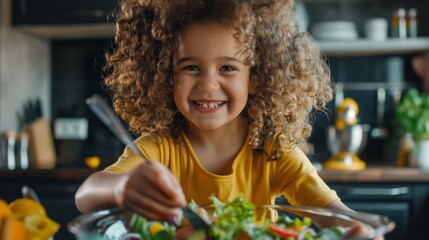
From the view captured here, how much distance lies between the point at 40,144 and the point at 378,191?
69.1 inches

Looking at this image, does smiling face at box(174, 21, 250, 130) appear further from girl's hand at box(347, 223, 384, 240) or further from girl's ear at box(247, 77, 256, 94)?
girl's hand at box(347, 223, 384, 240)

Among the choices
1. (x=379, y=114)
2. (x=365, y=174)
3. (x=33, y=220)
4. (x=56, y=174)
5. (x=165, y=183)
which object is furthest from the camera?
(x=379, y=114)

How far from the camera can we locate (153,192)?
0.64 metres

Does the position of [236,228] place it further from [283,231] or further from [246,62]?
[246,62]

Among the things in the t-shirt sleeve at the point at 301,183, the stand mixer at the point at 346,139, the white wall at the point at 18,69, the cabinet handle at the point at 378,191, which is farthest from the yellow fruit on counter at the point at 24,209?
the white wall at the point at 18,69

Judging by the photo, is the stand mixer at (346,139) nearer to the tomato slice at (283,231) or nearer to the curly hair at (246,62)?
the curly hair at (246,62)

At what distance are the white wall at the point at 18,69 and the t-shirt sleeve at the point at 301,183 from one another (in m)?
2.18

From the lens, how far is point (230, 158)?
1.12 metres

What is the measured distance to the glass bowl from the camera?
61 centimetres

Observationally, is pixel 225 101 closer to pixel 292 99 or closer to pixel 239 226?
pixel 292 99

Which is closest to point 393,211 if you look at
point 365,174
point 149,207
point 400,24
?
point 365,174

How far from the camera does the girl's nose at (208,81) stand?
0.94 metres

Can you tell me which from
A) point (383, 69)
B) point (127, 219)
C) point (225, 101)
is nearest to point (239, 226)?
point (127, 219)

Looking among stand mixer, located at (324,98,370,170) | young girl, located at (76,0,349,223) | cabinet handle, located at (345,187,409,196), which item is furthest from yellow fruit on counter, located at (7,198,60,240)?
stand mixer, located at (324,98,370,170)
